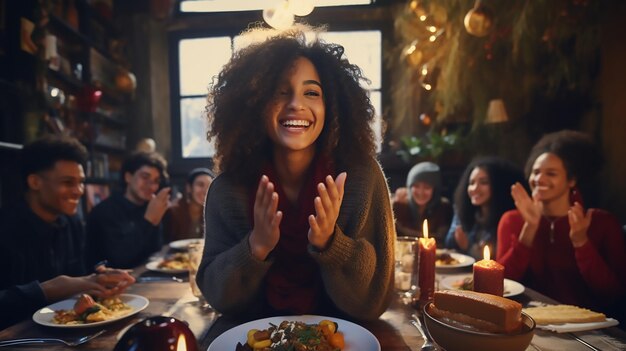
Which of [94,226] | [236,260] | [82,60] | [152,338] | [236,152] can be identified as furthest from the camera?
[82,60]

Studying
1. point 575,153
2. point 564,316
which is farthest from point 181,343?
point 575,153

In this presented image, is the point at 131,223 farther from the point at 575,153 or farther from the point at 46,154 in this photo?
the point at 575,153

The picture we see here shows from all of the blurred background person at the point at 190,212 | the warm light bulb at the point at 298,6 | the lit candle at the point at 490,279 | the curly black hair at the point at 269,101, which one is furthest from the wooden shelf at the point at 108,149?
the lit candle at the point at 490,279

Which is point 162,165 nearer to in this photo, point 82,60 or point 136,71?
point 82,60

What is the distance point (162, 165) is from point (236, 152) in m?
1.99

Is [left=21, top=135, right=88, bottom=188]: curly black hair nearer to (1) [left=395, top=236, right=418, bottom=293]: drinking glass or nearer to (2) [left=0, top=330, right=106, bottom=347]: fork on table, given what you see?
(2) [left=0, top=330, right=106, bottom=347]: fork on table

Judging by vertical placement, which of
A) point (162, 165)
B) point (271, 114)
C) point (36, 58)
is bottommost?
point (162, 165)

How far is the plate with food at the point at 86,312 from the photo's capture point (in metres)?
1.07

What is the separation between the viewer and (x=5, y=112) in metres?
2.80

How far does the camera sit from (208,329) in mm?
1084

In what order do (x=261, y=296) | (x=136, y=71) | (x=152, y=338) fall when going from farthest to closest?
(x=136, y=71)
(x=261, y=296)
(x=152, y=338)

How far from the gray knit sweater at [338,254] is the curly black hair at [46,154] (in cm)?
113

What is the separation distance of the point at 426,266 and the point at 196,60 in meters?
5.09

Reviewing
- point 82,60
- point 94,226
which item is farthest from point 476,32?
point 82,60
